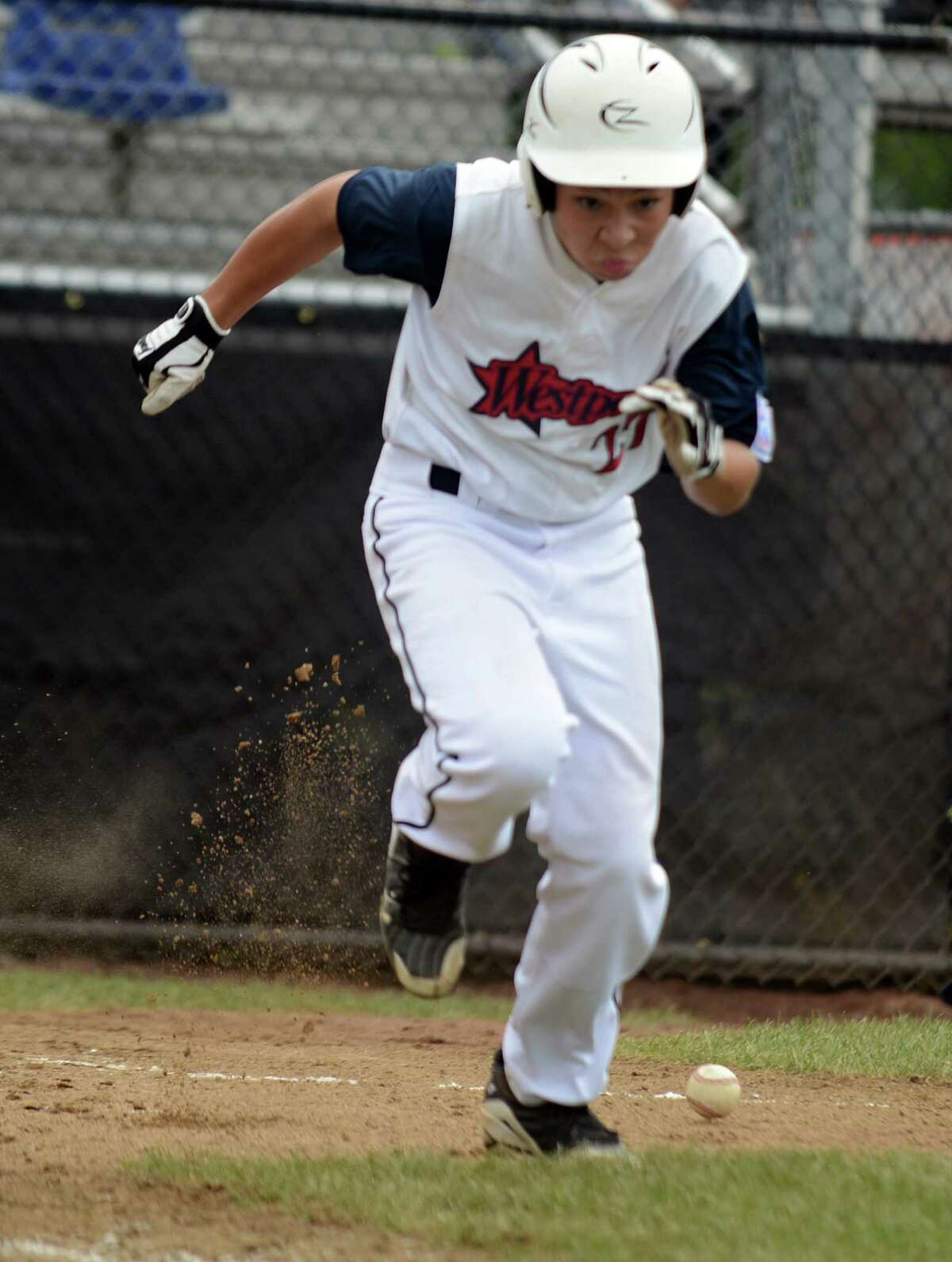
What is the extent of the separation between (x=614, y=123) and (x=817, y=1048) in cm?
288

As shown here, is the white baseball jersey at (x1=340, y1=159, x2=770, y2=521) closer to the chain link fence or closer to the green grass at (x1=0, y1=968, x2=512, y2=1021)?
the chain link fence

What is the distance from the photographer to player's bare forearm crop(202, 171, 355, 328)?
3.45 m

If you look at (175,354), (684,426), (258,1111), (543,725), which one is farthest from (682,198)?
(258,1111)

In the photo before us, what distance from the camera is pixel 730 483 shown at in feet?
10.4

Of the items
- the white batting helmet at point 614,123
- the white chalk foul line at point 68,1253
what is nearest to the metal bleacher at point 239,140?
the white batting helmet at point 614,123

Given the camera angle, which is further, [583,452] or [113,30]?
[113,30]

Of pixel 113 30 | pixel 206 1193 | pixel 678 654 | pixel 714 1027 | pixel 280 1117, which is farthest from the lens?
pixel 113 30

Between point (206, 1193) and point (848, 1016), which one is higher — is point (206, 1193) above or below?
above

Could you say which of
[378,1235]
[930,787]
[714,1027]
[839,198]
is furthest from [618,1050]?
[839,198]

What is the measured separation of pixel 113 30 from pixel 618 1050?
19.1 feet

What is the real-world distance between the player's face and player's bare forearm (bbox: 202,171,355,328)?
0.55 meters

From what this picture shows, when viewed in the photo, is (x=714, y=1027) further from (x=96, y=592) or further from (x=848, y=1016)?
(x=96, y=592)

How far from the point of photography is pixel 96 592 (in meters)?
5.61

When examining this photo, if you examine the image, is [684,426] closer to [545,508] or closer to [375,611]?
[545,508]
